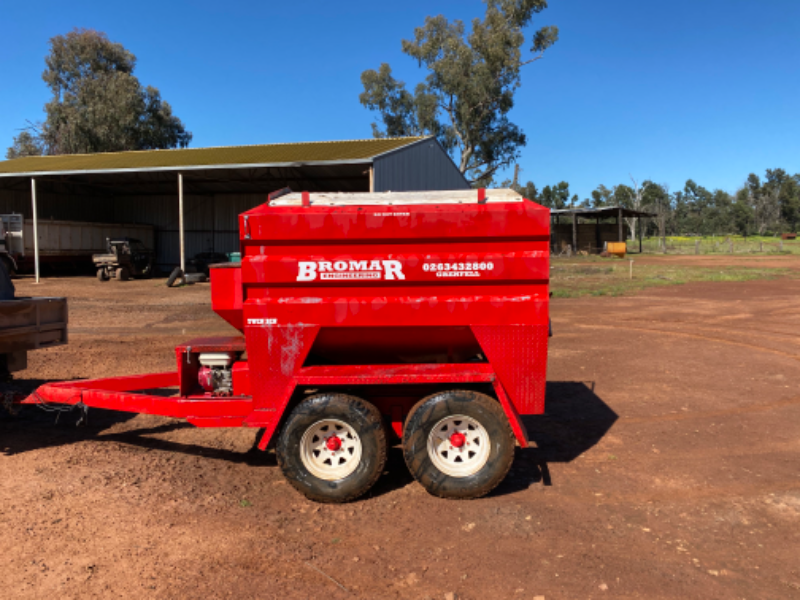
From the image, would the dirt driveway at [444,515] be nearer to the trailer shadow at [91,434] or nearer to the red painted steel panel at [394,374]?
the trailer shadow at [91,434]

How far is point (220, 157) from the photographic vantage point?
29250 mm

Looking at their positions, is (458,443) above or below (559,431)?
above

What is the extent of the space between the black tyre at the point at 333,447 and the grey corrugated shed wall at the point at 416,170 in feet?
58.4

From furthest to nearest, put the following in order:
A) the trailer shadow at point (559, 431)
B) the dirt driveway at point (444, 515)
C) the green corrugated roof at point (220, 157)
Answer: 1. the green corrugated roof at point (220, 157)
2. the trailer shadow at point (559, 431)
3. the dirt driveway at point (444, 515)

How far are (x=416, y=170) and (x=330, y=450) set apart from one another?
24058 mm

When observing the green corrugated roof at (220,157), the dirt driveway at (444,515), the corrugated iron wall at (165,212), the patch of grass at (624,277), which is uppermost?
the green corrugated roof at (220,157)

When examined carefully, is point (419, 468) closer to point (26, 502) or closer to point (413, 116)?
point (26, 502)

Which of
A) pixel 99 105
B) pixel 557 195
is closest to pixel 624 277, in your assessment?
pixel 99 105

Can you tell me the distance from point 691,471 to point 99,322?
14.1 metres

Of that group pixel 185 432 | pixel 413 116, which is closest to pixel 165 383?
pixel 185 432

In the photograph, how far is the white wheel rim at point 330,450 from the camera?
457 cm

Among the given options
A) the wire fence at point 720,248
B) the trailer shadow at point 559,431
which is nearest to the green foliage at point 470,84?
the wire fence at point 720,248

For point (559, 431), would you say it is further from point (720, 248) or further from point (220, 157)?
point (720, 248)

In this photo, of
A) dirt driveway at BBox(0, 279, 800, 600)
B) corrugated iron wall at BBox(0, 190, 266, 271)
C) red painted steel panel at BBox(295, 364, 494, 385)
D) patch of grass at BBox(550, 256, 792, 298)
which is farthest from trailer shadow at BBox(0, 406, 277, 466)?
corrugated iron wall at BBox(0, 190, 266, 271)
